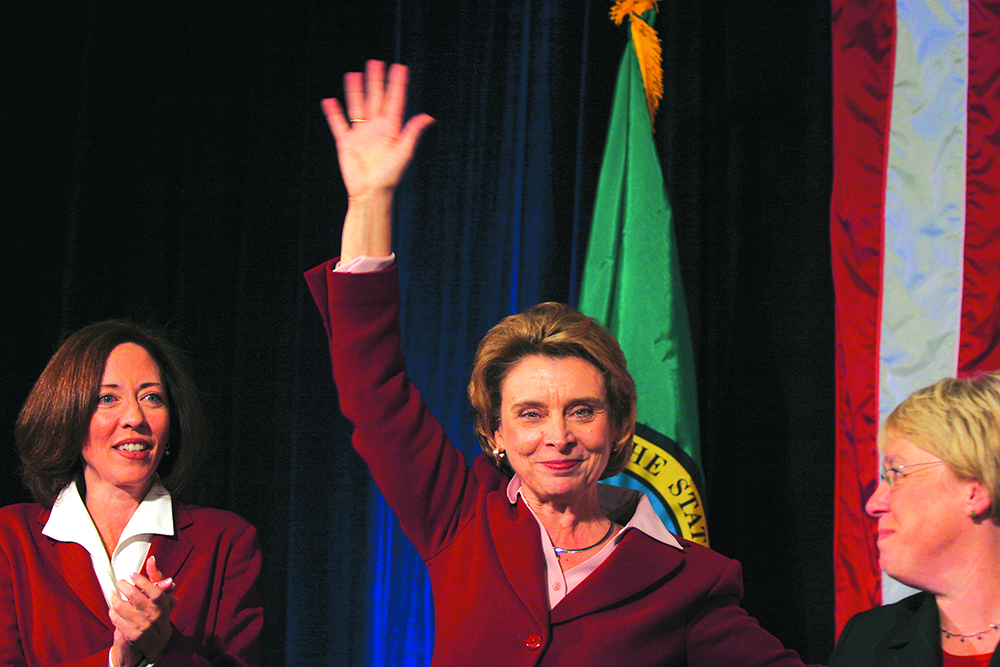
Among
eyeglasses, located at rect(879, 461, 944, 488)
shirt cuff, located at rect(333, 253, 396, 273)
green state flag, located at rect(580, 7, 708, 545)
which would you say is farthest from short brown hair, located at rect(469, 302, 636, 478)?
green state flag, located at rect(580, 7, 708, 545)

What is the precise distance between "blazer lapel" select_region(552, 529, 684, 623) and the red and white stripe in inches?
46.6

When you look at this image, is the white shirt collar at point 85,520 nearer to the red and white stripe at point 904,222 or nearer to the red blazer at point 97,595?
the red blazer at point 97,595

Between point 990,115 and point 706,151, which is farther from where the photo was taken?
point 706,151

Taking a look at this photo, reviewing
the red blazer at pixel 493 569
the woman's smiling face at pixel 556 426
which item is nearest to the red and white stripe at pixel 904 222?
the red blazer at pixel 493 569

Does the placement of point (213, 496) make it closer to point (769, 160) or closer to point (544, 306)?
point (544, 306)

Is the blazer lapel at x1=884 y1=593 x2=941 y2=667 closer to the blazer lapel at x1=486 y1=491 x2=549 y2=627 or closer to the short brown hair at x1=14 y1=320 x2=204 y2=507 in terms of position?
the blazer lapel at x1=486 y1=491 x2=549 y2=627

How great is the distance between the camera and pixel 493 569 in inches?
64.4

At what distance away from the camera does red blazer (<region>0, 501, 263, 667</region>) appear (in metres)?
1.73

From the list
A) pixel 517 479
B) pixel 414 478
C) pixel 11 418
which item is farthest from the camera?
pixel 11 418

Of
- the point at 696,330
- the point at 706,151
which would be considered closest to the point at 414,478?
the point at 696,330

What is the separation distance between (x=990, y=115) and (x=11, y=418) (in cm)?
301

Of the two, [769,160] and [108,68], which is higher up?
[108,68]

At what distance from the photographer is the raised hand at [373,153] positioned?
5.28ft

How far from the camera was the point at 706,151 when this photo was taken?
3.01 meters
